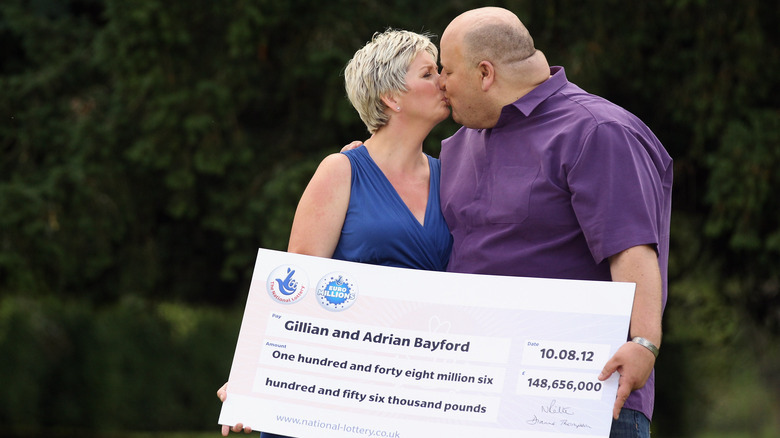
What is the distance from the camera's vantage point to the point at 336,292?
9.53 feet

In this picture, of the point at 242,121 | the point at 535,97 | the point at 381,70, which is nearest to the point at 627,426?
the point at 535,97

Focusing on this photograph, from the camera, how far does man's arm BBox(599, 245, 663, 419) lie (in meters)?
2.59

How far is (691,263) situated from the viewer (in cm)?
987

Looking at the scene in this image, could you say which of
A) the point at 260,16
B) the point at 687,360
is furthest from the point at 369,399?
the point at 687,360

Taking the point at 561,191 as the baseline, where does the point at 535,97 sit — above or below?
above

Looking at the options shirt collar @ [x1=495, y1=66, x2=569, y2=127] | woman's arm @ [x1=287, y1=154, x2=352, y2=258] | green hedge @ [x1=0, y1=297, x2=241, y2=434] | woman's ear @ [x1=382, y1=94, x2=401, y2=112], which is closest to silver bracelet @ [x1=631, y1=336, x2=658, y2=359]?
shirt collar @ [x1=495, y1=66, x2=569, y2=127]

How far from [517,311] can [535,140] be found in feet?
1.85

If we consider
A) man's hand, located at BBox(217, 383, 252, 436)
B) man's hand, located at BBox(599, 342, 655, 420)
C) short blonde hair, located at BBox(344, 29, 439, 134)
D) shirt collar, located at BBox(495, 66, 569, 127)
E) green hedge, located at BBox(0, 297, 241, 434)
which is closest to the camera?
man's hand, located at BBox(599, 342, 655, 420)

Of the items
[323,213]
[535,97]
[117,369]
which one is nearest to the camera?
[535,97]

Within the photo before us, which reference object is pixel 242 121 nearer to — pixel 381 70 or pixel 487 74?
pixel 381 70

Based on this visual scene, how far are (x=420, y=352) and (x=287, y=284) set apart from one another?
48 cm

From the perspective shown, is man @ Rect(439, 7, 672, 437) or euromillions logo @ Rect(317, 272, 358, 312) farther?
euromillions logo @ Rect(317, 272, 358, 312)
